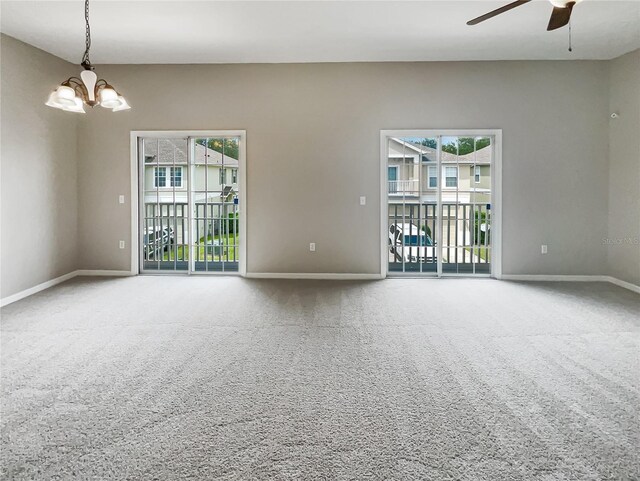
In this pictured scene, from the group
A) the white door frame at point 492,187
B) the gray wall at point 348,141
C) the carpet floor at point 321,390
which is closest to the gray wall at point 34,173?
the gray wall at point 348,141

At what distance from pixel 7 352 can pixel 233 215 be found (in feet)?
11.2

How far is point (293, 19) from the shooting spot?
14.5ft

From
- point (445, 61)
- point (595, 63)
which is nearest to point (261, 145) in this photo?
point (445, 61)

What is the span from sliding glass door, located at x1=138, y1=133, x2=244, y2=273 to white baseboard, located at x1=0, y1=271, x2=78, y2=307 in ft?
3.15

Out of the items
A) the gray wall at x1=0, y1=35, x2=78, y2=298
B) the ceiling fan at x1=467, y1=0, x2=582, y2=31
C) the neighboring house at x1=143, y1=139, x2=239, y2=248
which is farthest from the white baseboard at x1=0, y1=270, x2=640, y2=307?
the ceiling fan at x1=467, y1=0, x2=582, y2=31

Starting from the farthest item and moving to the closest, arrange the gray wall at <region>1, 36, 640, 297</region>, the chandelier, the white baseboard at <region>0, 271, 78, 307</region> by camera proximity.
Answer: the gray wall at <region>1, 36, 640, 297</region> < the white baseboard at <region>0, 271, 78, 307</region> < the chandelier

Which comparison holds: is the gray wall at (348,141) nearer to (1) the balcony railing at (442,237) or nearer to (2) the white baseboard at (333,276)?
(2) the white baseboard at (333,276)

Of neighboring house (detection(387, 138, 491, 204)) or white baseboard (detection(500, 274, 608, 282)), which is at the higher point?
neighboring house (detection(387, 138, 491, 204))

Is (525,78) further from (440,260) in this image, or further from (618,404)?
(618,404)

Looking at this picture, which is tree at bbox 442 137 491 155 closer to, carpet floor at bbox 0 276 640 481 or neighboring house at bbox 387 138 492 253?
neighboring house at bbox 387 138 492 253

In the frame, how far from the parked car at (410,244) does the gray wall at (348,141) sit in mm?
392

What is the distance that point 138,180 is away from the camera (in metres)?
6.27

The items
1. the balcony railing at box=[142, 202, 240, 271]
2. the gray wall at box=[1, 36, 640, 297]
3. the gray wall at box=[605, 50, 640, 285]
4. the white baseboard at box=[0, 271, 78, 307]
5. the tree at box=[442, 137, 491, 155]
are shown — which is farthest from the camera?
the balcony railing at box=[142, 202, 240, 271]

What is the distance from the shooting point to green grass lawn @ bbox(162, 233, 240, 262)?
6422 millimetres
